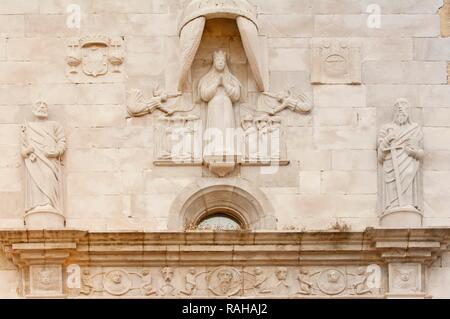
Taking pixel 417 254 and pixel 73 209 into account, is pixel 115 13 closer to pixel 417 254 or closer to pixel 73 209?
pixel 73 209

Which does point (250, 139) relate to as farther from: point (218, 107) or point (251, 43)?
point (251, 43)

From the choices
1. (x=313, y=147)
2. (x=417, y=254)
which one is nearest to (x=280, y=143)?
(x=313, y=147)

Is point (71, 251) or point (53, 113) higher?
point (53, 113)

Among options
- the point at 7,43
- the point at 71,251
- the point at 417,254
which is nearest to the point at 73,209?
the point at 71,251

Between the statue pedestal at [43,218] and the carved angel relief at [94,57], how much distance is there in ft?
5.71

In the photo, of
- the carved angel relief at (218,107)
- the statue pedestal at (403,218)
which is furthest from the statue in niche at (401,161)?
the carved angel relief at (218,107)

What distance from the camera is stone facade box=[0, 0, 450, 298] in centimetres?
2369

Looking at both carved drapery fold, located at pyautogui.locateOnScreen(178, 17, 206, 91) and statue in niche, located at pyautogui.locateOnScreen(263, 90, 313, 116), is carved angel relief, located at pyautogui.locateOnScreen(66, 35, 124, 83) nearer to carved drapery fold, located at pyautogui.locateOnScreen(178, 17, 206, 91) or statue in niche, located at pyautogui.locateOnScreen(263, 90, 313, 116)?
carved drapery fold, located at pyautogui.locateOnScreen(178, 17, 206, 91)

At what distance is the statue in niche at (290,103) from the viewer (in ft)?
79.8

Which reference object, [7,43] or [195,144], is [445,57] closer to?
[195,144]

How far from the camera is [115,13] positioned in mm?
24578

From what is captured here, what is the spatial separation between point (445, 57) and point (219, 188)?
3.08 metres

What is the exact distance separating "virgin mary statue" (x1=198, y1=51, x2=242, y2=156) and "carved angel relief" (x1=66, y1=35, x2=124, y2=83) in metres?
1.04

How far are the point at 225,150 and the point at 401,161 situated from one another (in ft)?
6.60
